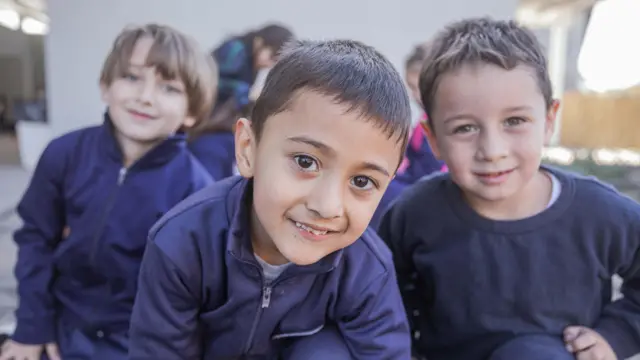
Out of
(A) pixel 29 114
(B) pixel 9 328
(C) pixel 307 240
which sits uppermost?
(C) pixel 307 240

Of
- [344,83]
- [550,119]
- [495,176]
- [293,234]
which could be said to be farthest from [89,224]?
[550,119]

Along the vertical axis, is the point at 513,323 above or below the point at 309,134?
below

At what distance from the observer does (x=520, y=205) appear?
3.75 feet

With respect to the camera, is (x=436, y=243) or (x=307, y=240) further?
(x=436, y=243)

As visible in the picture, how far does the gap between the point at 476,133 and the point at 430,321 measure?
43 centimetres

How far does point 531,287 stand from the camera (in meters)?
1.12

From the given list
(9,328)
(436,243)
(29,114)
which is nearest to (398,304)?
(436,243)

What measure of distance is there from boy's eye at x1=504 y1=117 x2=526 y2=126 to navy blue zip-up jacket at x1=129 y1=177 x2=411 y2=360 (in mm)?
327

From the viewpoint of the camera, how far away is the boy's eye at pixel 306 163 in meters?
0.81

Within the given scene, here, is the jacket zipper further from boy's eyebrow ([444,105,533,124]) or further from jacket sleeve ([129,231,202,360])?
boy's eyebrow ([444,105,533,124])

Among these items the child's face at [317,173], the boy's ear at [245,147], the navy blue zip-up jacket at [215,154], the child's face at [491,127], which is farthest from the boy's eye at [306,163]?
the navy blue zip-up jacket at [215,154]

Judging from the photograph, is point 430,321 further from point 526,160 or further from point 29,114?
point 29,114

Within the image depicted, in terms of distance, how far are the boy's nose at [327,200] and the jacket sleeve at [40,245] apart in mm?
741

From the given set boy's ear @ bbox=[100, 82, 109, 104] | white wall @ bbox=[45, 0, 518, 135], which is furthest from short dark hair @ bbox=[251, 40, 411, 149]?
white wall @ bbox=[45, 0, 518, 135]
